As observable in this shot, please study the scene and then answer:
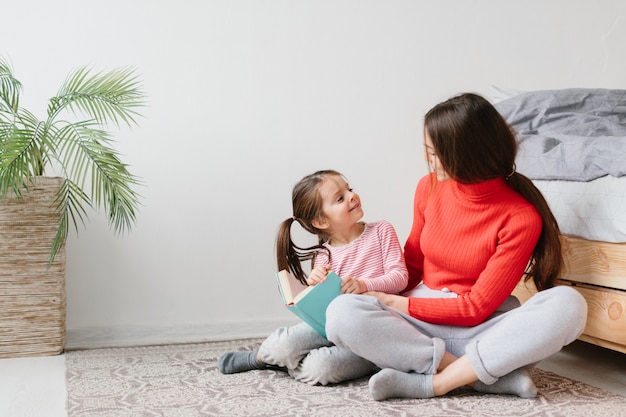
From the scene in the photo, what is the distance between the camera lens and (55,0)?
6.91 feet

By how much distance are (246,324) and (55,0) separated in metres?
1.09

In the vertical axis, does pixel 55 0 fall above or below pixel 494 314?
above

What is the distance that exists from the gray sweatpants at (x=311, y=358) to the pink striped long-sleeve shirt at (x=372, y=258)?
6.7 inches

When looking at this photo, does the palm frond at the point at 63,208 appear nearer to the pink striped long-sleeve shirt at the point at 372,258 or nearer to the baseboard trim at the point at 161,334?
the baseboard trim at the point at 161,334

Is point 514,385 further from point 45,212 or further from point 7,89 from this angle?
point 7,89

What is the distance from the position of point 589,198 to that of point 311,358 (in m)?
0.72

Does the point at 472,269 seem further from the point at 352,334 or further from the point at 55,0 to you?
the point at 55,0

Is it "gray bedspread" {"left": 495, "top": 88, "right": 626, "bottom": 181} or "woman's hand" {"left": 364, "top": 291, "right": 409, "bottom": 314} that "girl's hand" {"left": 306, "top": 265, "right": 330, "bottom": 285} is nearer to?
"woman's hand" {"left": 364, "top": 291, "right": 409, "bottom": 314}

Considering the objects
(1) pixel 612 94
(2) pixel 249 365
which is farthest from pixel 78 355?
(1) pixel 612 94

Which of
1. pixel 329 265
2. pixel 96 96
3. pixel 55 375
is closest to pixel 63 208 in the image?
pixel 96 96

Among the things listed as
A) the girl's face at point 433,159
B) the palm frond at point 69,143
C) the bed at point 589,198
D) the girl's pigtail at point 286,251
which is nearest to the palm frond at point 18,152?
the palm frond at point 69,143

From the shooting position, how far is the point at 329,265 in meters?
1.76

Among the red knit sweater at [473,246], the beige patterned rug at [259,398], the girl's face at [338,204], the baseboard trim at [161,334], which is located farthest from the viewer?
the baseboard trim at [161,334]

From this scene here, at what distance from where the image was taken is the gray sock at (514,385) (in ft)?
4.92
